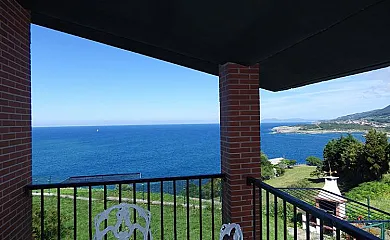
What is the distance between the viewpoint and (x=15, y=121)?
2408 millimetres

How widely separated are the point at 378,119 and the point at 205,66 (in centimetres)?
830

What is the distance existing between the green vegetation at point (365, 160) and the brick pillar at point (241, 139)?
15889mm

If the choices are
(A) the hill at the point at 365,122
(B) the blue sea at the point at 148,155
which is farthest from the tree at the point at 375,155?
(B) the blue sea at the point at 148,155

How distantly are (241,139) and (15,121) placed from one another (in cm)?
209

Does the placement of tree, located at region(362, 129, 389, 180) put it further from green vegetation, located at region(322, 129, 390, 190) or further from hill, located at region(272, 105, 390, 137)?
hill, located at region(272, 105, 390, 137)

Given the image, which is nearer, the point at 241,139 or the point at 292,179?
the point at 241,139

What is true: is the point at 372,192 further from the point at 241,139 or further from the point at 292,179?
the point at 241,139

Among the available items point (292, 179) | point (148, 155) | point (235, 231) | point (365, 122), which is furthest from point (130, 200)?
point (148, 155)

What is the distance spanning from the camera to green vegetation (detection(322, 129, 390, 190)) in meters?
16.7

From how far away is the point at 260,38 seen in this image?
2209mm

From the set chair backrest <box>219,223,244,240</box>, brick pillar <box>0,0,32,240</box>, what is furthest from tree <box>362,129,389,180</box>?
brick pillar <box>0,0,32,240</box>

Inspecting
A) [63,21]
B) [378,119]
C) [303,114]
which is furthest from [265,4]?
[303,114]

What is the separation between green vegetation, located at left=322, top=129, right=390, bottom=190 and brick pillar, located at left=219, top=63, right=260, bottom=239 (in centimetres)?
1589

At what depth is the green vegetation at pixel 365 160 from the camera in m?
16.7
